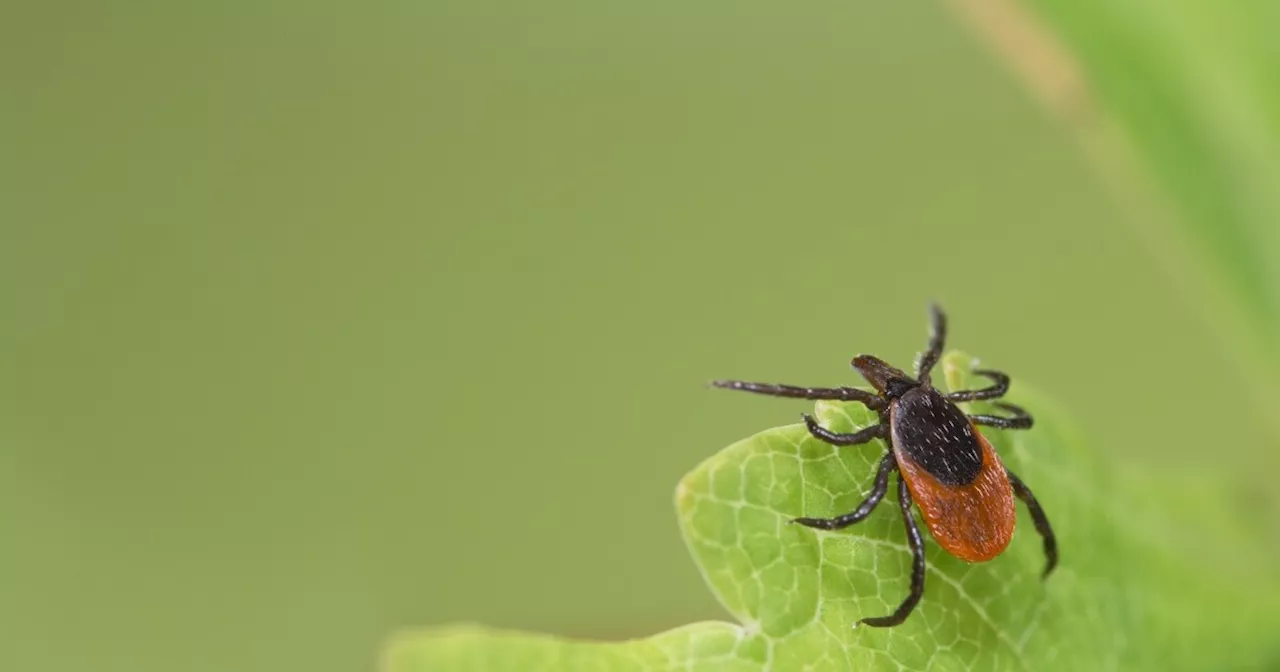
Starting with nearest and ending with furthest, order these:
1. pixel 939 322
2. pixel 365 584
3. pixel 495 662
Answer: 1. pixel 495 662
2. pixel 939 322
3. pixel 365 584

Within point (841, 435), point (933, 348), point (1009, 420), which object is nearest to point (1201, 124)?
point (933, 348)

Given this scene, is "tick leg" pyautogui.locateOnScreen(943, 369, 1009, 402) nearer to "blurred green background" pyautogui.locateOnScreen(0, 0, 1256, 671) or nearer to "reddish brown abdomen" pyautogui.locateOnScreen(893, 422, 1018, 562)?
"reddish brown abdomen" pyautogui.locateOnScreen(893, 422, 1018, 562)

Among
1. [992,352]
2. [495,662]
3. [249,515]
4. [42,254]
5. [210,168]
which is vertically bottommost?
[495,662]

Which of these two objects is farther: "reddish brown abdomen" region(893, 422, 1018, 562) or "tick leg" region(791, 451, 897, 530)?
"reddish brown abdomen" region(893, 422, 1018, 562)

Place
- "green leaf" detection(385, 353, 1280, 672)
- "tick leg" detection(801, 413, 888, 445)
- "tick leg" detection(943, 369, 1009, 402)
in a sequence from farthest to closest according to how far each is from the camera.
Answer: "tick leg" detection(943, 369, 1009, 402), "tick leg" detection(801, 413, 888, 445), "green leaf" detection(385, 353, 1280, 672)

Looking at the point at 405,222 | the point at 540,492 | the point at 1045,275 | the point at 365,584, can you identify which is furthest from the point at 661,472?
the point at 1045,275

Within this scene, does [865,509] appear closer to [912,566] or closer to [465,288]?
[912,566]

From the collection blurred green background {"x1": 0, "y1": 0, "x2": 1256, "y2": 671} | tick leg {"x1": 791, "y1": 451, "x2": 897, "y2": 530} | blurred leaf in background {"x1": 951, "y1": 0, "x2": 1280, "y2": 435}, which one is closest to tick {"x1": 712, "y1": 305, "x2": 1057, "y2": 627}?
tick leg {"x1": 791, "y1": 451, "x2": 897, "y2": 530}

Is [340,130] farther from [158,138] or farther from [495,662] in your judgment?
[495,662]
